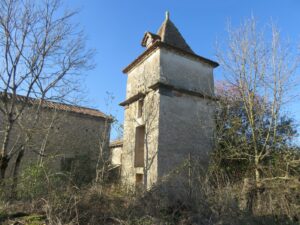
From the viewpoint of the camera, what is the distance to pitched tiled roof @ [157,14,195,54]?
49.2 feet

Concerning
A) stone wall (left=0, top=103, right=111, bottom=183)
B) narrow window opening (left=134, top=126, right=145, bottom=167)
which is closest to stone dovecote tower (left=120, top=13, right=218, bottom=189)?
narrow window opening (left=134, top=126, right=145, bottom=167)

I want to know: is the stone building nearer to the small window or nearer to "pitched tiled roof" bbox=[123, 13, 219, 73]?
the small window

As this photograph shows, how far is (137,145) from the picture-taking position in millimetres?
14172

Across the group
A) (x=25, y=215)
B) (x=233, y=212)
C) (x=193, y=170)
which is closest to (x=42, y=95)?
(x=25, y=215)

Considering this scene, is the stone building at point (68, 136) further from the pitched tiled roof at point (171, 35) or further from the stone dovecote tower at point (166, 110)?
the pitched tiled roof at point (171, 35)

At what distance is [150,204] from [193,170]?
16.9ft

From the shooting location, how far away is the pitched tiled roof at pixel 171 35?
49.2 ft

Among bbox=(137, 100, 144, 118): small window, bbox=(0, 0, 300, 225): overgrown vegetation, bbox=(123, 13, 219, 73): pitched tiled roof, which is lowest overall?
bbox=(0, 0, 300, 225): overgrown vegetation

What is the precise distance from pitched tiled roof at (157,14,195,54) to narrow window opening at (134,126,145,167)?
516 cm

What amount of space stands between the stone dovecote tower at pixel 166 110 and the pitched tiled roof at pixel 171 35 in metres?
0.02

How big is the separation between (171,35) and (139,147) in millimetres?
6712

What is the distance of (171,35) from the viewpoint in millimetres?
15359

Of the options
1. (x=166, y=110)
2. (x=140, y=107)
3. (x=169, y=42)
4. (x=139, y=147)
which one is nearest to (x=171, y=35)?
(x=169, y=42)

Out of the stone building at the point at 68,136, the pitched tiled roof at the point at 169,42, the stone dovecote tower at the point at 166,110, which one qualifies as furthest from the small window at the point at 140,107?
the stone building at the point at 68,136
